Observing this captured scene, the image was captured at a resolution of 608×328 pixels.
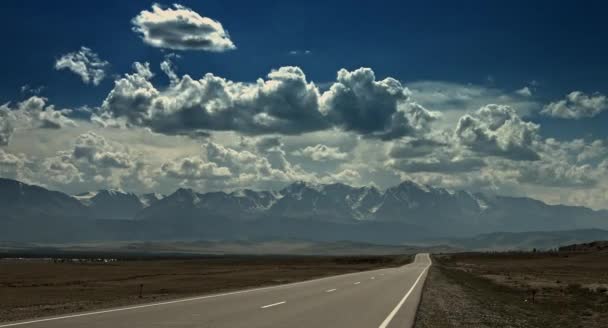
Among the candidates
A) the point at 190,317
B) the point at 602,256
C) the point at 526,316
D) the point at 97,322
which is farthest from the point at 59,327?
the point at 602,256

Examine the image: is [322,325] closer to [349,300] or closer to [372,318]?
[372,318]

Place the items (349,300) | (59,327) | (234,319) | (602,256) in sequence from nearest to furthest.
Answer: (59,327) → (234,319) → (349,300) → (602,256)

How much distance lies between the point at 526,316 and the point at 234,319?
12.8 meters

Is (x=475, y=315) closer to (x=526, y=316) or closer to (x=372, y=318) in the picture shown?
(x=526, y=316)

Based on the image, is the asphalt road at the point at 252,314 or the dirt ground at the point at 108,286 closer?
the asphalt road at the point at 252,314

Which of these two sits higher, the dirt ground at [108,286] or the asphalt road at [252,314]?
the asphalt road at [252,314]

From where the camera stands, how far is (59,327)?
17.8 metres

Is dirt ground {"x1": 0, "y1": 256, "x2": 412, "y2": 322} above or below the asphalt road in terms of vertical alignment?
below

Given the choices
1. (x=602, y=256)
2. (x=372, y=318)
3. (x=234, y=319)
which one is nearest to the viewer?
(x=234, y=319)

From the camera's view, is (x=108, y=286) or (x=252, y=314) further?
(x=108, y=286)

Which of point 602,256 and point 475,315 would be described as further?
point 602,256

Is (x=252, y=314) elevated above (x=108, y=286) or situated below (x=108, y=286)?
above

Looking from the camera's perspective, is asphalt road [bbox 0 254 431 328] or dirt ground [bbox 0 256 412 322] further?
dirt ground [bbox 0 256 412 322]

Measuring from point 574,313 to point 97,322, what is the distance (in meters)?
21.5
